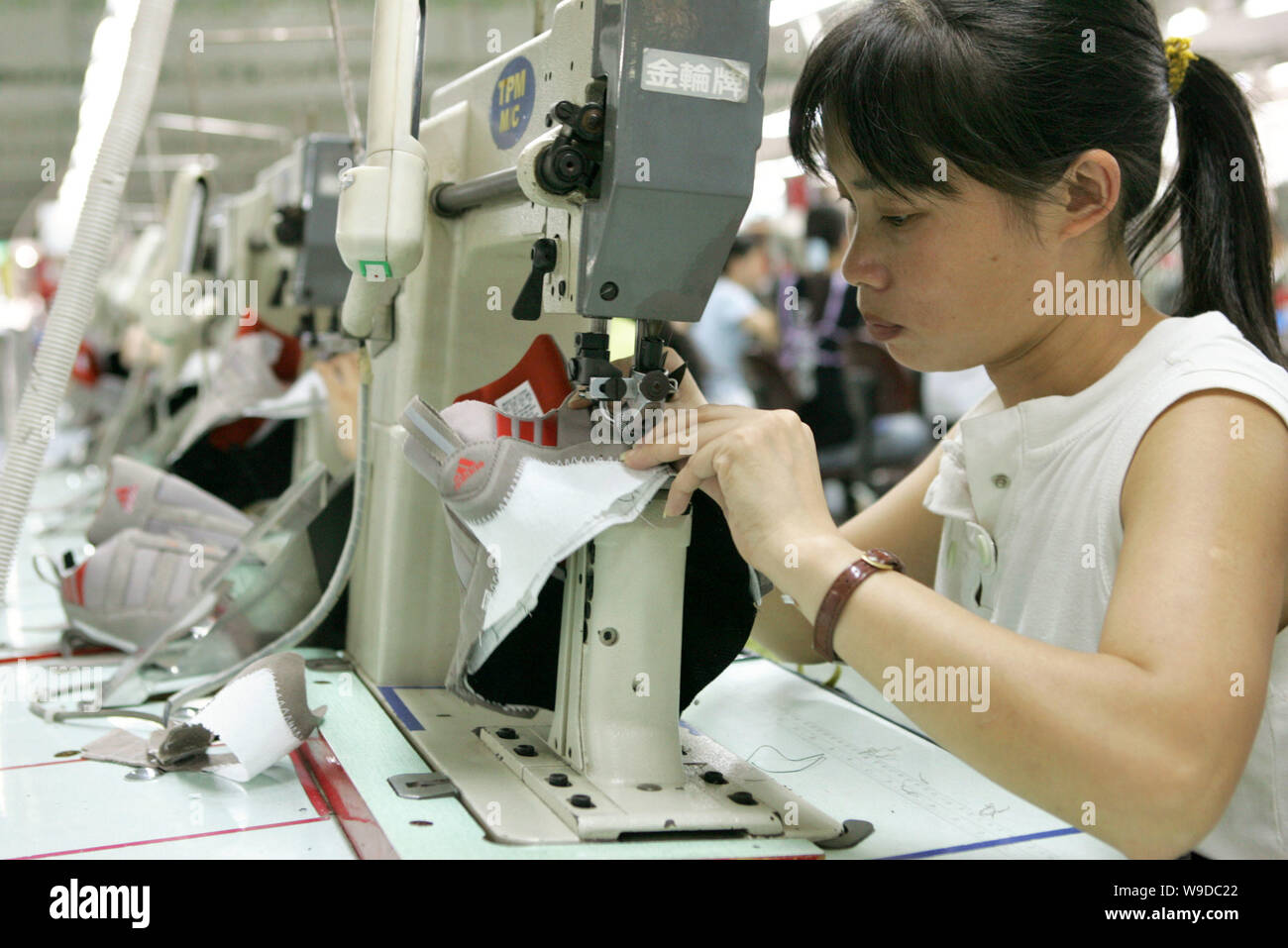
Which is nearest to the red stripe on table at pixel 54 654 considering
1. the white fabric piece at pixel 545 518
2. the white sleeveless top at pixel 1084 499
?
the white fabric piece at pixel 545 518

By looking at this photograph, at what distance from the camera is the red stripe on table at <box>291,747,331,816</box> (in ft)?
2.63

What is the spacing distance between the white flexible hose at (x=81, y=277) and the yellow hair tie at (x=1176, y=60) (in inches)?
33.7

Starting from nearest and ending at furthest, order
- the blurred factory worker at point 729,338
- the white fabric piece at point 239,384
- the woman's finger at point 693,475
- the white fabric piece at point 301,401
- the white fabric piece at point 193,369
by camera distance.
Result: the woman's finger at point 693,475
the white fabric piece at point 301,401
the white fabric piece at point 239,384
the white fabric piece at point 193,369
the blurred factory worker at point 729,338

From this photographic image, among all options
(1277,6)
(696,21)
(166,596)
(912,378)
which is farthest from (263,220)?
(1277,6)

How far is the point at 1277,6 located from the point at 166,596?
6.29m

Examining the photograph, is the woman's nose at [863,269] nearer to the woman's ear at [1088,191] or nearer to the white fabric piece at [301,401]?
the woman's ear at [1088,191]

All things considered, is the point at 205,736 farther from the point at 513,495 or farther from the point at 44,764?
the point at 513,495

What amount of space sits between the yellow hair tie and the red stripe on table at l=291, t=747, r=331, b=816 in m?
0.89

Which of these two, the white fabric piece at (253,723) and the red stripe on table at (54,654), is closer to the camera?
the white fabric piece at (253,723)

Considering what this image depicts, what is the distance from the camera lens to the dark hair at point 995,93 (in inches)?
31.5

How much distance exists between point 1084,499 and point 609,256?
42 cm

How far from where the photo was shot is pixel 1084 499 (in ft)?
2.85

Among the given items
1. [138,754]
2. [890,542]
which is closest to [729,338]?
[890,542]

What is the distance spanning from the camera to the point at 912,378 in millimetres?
3865
